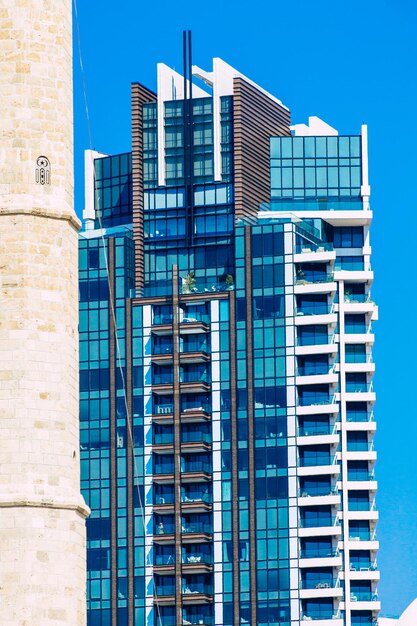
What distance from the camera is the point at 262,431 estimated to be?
183m

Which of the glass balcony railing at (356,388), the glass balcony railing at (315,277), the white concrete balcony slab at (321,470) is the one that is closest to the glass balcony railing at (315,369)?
the glass balcony railing at (356,388)

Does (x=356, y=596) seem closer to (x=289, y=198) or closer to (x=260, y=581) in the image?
(x=260, y=581)

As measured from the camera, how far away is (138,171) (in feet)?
632

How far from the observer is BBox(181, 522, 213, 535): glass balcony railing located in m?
182

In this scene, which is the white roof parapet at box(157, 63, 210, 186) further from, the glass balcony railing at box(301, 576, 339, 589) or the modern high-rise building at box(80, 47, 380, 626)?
the glass balcony railing at box(301, 576, 339, 589)

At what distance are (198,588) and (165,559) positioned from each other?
3614mm

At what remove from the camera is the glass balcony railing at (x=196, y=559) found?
180875mm

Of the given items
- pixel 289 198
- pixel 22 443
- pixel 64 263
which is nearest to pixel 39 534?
pixel 22 443

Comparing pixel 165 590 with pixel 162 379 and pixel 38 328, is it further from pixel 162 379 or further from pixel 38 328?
pixel 38 328

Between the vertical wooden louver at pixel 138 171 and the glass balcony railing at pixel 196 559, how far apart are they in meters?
22.7

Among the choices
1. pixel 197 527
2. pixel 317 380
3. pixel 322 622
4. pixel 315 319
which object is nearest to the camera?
pixel 322 622

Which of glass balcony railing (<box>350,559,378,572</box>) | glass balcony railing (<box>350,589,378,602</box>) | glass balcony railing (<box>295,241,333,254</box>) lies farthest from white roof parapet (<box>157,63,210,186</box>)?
glass balcony railing (<box>350,589,378,602</box>)

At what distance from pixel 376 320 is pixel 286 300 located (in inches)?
373

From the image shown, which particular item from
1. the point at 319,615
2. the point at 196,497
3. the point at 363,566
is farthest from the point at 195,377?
the point at 319,615
